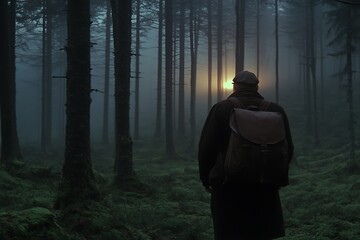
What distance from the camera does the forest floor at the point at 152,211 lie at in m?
5.68

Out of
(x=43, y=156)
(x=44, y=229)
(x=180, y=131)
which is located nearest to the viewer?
(x=44, y=229)

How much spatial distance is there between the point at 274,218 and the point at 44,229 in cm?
299

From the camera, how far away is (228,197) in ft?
12.2

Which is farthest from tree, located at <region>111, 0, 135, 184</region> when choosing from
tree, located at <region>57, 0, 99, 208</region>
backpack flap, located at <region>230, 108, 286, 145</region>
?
backpack flap, located at <region>230, 108, 286, 145</region>

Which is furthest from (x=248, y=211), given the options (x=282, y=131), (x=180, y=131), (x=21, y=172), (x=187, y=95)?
(x=187, y=95)

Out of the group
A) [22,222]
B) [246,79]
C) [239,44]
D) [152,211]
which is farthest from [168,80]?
[246,79]

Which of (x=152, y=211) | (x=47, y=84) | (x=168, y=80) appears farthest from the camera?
(x=47, y=84)

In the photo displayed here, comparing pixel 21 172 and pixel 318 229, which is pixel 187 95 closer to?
pixel 21 172

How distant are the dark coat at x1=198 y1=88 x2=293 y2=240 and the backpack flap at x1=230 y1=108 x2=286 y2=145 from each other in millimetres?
121

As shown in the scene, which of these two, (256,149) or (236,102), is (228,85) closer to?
(236,102)

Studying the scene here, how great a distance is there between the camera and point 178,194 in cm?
1244

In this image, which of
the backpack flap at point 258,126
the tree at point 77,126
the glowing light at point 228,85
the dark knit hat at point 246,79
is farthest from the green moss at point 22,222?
the glowing light at point 228,85

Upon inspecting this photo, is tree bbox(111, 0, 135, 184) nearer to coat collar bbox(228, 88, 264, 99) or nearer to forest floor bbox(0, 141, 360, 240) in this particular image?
forest floor bbox(0, 141, 360, 240)

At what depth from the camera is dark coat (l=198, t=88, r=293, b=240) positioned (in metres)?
3.72
